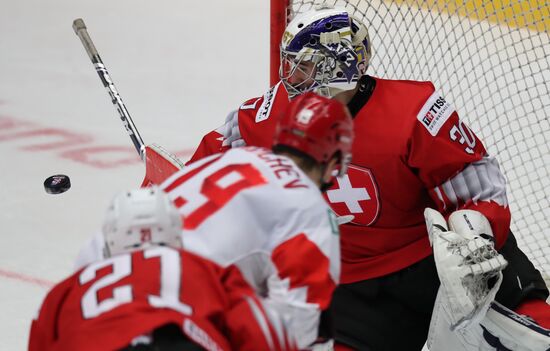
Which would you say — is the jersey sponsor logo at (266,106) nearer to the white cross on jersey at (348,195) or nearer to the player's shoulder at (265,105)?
the player's shoulder at (265,105)

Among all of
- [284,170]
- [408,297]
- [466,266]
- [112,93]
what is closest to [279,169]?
[284,170]

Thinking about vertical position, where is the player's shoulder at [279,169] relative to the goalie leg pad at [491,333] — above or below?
above

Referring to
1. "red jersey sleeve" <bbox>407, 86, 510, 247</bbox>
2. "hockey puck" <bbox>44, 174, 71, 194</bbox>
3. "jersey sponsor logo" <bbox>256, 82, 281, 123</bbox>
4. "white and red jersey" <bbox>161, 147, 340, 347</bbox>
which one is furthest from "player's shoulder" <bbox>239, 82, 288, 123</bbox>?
"hockey puck" <bbox>44, 174, 71, 194</bbox>

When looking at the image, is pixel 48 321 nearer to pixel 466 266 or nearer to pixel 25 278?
pixel 466 266

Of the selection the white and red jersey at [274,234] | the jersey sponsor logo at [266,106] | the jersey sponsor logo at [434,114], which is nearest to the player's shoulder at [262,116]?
the jersey sponsor logo at [266,106]

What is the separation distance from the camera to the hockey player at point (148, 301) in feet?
4.56

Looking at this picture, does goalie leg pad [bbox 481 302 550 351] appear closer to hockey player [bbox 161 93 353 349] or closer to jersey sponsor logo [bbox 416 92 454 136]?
jersey sponsor logo [bbox 416 92 454 136]

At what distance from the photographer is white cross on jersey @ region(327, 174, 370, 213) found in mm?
2252

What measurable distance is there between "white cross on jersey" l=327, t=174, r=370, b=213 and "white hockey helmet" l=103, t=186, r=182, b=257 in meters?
0.83

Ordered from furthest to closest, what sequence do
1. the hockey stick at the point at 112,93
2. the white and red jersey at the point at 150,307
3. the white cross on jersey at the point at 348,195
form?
the hockey stick at the point at 112,93, the white cross on jersey at the point at 348,195, the white and red jersey at the point at 150,307

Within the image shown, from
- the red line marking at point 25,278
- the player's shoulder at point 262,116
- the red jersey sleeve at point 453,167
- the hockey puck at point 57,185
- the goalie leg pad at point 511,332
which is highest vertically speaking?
the hockey puck at point 57,185

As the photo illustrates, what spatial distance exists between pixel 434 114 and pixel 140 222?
3.15ft

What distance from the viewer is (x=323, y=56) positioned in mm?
2191

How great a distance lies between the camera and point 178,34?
538cm
